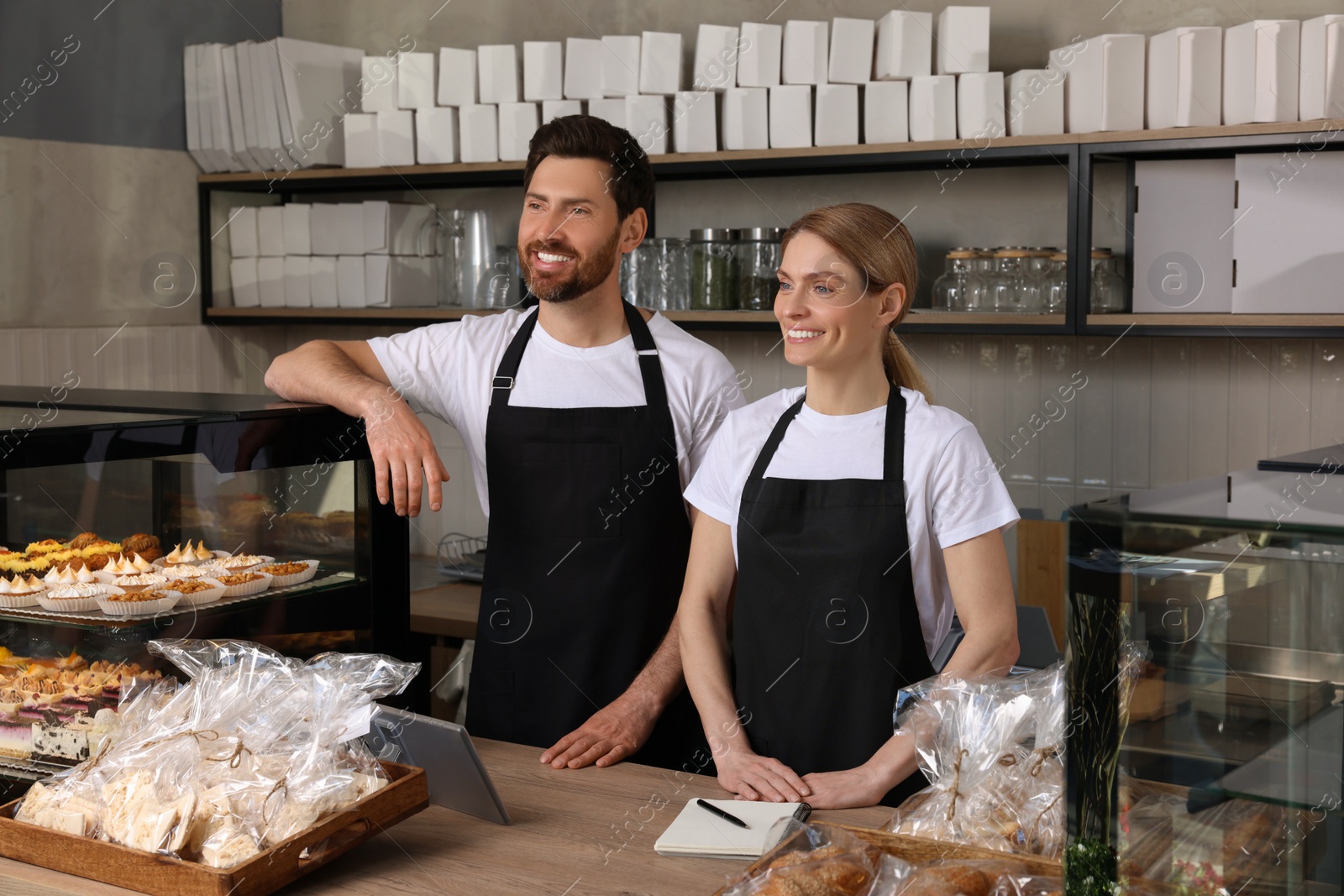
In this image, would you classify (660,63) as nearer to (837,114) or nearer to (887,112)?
(837,114)

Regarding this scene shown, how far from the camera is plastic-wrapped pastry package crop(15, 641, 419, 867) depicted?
1159mm

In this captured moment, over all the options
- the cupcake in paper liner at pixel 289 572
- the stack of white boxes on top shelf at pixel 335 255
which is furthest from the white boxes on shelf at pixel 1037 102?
the cupcake in paper liner at pixel 289 572

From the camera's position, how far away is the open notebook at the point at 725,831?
1248 millimetres

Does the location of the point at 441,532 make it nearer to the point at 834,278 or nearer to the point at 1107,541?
the point at 834,278

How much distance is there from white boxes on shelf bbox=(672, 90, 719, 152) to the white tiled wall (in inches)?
22.1

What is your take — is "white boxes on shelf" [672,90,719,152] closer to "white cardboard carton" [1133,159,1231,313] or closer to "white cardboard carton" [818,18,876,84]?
"white cardboard carton" [818,18,876,84]

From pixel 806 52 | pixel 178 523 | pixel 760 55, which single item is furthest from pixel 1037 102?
pixel 178 523

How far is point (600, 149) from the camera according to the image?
1.99m

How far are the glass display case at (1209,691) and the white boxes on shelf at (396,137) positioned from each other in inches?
117

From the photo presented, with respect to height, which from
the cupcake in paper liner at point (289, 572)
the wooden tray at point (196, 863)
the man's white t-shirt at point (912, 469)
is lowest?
the wooden tray at point (196, 863)

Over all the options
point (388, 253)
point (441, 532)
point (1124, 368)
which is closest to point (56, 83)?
point (388, 253)

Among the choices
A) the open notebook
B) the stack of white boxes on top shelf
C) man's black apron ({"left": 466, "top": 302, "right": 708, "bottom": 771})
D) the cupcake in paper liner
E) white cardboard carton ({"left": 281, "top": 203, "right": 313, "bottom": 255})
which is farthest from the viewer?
white cardboard carton ({"left": 281, "top": 203, "right": 313, "bottom": 255})

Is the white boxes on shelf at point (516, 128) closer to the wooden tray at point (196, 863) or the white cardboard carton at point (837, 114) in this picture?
the white cardboard carton at point (837, 114)

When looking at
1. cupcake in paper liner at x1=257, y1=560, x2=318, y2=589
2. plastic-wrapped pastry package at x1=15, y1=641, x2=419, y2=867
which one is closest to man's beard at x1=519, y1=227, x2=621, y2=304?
cupcake in paper liner at x1=257, y1=560, x2=318, y2=589
